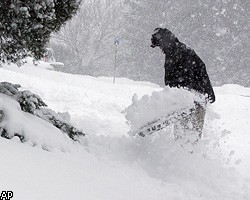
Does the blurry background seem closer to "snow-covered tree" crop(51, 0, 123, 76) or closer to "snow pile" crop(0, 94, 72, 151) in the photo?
"snow-covered tree" crop(51, 0, 123, 76)

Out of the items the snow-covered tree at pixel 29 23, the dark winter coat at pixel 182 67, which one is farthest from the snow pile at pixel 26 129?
the dark winter coat at pixel 182 67

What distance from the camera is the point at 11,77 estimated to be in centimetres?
1070

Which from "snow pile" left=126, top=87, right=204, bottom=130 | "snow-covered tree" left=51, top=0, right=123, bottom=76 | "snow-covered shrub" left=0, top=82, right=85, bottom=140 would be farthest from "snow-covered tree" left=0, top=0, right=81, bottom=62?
"snow-covered tree" left=51, top=0, right=123, bottom=76

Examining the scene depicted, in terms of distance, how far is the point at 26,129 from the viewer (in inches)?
145

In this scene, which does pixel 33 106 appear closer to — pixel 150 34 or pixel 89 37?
pixel 150 34

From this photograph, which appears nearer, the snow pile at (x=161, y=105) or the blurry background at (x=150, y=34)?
the snow pile at (x=161, y=105)

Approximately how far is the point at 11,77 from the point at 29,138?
7.41 meters

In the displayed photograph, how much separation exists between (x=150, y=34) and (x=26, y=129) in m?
25.3

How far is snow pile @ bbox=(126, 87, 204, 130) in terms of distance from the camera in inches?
217

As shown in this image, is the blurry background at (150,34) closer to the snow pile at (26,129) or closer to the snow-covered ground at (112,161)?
the snow-covered ground at (112,161)

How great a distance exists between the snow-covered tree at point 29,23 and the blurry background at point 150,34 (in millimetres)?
22266

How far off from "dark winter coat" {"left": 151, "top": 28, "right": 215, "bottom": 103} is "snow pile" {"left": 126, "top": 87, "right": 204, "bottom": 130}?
388 millimetres

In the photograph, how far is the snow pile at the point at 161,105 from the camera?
5.51 metres

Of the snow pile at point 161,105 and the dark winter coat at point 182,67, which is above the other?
the dark winter coat at point 182,67
